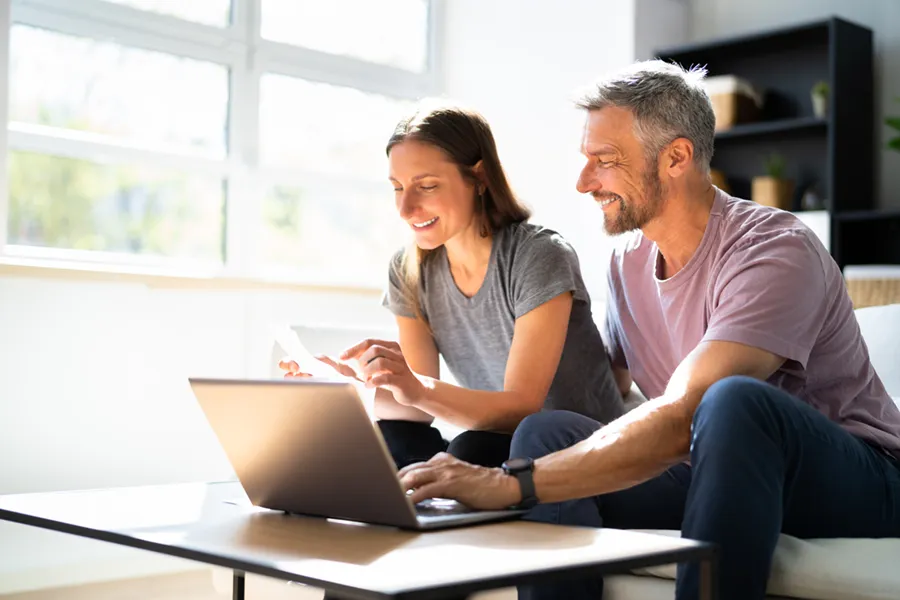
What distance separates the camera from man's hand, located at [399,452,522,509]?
4.32 ft

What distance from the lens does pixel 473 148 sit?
7.07ft

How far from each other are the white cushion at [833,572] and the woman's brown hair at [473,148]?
3.08 ft

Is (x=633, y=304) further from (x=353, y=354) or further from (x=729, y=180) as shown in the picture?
(x=729, y=180)

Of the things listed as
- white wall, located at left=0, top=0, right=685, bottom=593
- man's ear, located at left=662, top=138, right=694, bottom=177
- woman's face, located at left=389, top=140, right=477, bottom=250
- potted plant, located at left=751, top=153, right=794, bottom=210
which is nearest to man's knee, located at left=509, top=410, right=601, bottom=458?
man's ear, located at left=662, top=138, right=694, bottom=177

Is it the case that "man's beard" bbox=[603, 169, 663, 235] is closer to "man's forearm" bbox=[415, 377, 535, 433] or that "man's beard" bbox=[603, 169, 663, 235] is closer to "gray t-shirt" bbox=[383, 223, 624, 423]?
"gray t-shirt" bbox=[383, 223, 624, 423]

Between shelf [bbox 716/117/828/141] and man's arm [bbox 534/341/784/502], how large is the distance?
2.72 m

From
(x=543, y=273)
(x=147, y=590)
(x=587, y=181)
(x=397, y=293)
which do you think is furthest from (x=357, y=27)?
(x=587, y=181)

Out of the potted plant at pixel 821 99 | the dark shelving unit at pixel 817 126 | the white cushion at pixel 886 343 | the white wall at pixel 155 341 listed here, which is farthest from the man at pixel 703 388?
the potted plant at pixel 821 99

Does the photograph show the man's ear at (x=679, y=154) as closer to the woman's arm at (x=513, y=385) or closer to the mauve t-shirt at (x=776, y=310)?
the mauve t-shirt at (x=776, y=310)

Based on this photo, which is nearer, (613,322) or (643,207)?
(643,207)

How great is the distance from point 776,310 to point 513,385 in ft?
1.84

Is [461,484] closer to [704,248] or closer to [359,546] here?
[359,546]

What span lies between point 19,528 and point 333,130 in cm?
209

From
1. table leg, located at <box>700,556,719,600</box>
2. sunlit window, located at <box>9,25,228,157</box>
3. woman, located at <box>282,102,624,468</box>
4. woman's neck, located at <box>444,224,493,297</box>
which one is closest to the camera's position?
table leg, located at <box>700,556,719,600</box>
